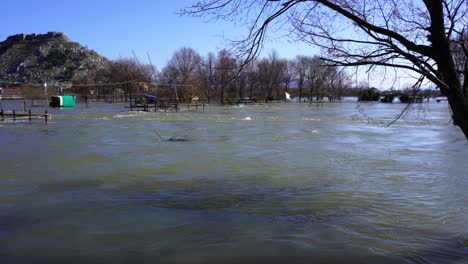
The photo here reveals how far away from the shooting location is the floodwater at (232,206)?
718 centimetres

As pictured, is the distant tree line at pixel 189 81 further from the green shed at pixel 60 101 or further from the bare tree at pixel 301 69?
the green shed at pixel 60 101

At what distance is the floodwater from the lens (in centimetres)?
718

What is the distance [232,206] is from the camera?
9953 millimetres

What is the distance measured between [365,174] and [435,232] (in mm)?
6077

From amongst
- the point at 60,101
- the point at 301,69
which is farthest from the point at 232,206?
the point at 60,101

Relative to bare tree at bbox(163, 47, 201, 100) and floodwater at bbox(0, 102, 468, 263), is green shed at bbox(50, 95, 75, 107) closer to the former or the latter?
bare tree at bbox(163, 47, 201, 100)

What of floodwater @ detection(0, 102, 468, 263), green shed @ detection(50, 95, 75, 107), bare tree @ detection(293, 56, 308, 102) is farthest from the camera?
green shed @ detection(50, 95, 75, 107)

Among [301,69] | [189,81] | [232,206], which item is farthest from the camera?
[189,81]

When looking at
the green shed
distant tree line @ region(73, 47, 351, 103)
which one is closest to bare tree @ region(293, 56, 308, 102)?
distant tree line @ region(73, 47, 351, 103)

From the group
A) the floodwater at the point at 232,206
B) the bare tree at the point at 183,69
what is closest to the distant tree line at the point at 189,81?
the bare tree at the point at 183,69

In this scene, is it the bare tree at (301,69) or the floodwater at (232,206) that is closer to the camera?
the floodwater at (232,206)

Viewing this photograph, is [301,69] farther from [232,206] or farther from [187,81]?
[232,206]

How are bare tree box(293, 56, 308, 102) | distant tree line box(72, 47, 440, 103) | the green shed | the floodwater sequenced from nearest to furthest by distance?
1. the floodwater
2. bare tree box(293, 56, 308, 102)
3. the green shed
4. distant tree line box(72, 47, 440, 103)

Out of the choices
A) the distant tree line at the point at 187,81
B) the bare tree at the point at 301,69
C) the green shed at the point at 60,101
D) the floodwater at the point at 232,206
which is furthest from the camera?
the distant tree line at the point at 187,81
